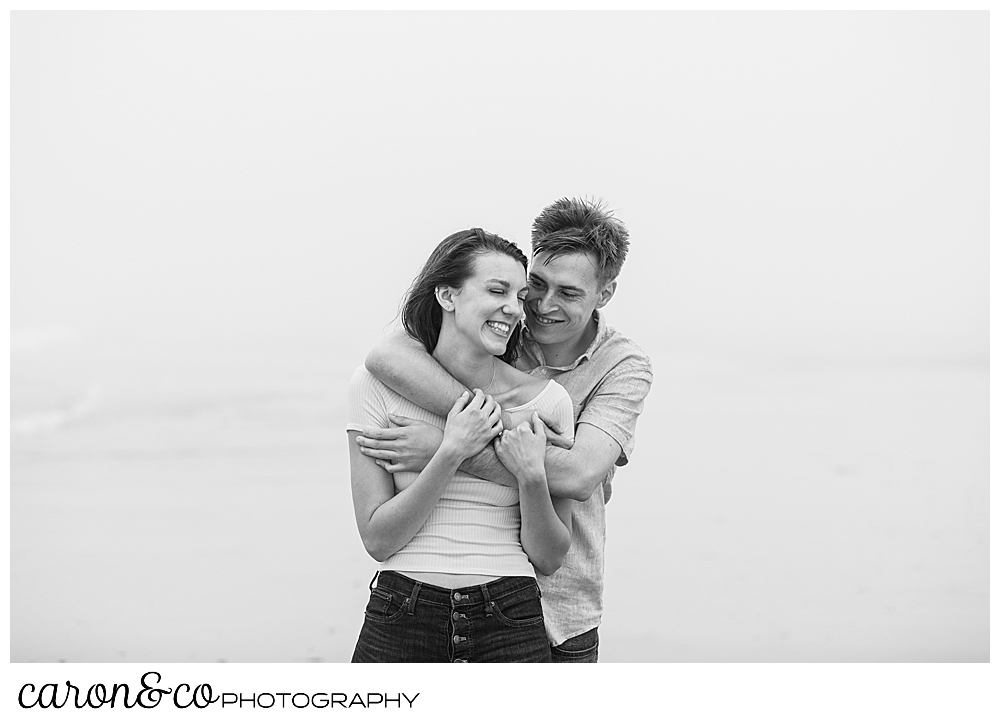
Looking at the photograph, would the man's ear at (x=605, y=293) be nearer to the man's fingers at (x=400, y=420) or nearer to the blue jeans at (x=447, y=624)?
the man's fingers at (x=400, y=420)

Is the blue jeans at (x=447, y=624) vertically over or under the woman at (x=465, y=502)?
under

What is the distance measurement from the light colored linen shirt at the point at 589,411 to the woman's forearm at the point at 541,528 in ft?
0.54

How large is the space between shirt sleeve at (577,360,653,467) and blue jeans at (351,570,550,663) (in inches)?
14.2

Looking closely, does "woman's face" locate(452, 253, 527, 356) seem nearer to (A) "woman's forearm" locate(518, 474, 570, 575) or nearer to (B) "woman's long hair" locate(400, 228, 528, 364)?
(B) "woman's long hair" locate(400, 228, 528, 364)

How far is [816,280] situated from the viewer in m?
5.36

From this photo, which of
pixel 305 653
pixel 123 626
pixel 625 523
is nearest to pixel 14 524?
pixel 123 626

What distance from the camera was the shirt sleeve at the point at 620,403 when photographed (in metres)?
2.09

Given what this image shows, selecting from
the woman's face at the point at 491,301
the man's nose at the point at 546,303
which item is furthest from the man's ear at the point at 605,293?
the woman's face at the point at 491,301

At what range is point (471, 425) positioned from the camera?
192 centimetres

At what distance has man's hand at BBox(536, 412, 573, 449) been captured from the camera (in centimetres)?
202

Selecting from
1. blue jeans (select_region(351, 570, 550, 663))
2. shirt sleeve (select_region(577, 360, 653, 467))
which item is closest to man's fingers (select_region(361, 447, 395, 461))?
blue jeans (select_region(351, 570, 550, 663))

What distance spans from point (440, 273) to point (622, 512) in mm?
3760

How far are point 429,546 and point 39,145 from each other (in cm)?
410

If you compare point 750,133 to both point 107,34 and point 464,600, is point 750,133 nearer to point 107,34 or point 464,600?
point 107,34
